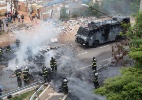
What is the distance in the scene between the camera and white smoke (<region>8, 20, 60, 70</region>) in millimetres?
21188

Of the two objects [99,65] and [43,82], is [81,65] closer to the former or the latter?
[99,65]

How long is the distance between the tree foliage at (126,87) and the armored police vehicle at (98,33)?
485 inches

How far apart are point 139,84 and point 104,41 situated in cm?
1452

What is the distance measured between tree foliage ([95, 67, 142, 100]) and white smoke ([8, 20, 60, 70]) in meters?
10.6

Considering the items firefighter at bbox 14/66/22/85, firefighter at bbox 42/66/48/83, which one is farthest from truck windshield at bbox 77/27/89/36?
firefighter at bbox 14/66/22/85

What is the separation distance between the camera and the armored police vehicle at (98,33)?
23.3 metres

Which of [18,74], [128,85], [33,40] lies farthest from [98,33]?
[128,85]

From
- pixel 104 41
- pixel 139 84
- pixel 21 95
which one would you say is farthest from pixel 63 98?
pixel 104 41

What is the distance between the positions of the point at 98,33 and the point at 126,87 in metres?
13.9

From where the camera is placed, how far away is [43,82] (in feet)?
58.8

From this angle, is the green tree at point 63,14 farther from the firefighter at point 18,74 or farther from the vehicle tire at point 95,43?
the firefighter at point 18,74

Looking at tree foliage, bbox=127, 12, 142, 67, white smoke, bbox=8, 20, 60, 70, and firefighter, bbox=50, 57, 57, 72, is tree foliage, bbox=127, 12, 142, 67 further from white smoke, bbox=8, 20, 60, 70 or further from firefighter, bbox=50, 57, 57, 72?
white smoke, bbox=8, 20, 60, 70

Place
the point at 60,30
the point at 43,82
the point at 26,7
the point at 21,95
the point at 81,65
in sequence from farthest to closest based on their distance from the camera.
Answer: the point at 26,7
the point at 60,30
the point at 81,65
the point at 43,82
the point at 21,95

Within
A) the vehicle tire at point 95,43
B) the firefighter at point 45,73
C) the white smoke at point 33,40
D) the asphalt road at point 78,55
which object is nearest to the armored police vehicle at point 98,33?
the vehicle tire at point 95,43
